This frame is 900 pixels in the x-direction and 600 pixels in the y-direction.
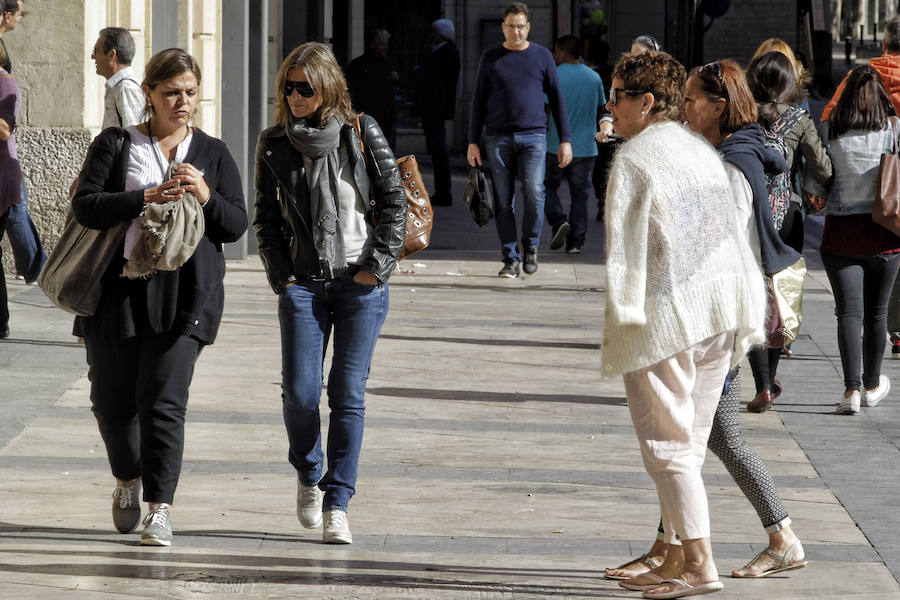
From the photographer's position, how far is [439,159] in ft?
60.6

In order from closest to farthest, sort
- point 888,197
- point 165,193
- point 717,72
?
point 165,193
point 717,72
point 888,197

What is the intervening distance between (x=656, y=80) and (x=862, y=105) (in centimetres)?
346

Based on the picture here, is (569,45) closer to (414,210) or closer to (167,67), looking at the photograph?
(414,210)

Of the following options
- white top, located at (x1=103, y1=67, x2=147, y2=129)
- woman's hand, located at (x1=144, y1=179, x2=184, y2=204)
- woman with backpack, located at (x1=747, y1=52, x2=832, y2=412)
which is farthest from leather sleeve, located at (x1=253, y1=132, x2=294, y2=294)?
white top, located at (x1=103, y1=67, x2=147, y2=129)

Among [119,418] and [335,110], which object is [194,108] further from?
[119,418]

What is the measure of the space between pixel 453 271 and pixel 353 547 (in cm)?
773

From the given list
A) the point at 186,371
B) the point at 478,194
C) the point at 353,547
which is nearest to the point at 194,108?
the point at 186,371

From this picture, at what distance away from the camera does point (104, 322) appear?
5.32 meters

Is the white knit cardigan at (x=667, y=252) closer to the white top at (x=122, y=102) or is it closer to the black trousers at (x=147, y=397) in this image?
the black trousers at (x=147, y=397)

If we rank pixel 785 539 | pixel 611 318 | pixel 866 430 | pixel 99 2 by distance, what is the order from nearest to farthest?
pixel 611 318, pixel 785 539, pixel 866 430, pixel 99 2

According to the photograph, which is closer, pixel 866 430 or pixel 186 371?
pixel 186 371

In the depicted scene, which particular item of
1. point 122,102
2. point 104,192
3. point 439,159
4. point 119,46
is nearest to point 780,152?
point 104,192

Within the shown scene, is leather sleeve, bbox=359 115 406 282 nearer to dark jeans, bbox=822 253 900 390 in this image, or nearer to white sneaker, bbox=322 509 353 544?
white sneaker, bbox=322 509 353 544

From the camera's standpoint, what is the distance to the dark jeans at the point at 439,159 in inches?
724
